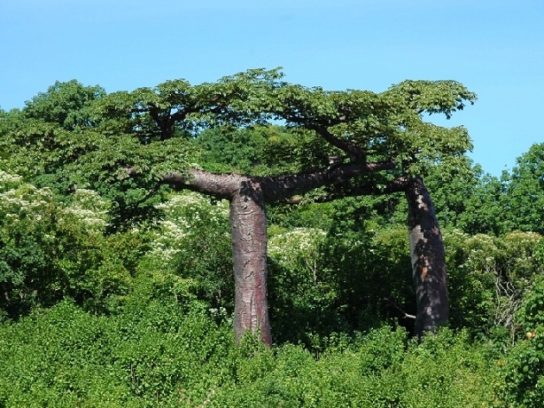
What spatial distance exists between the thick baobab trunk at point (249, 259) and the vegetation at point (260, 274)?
0.12ft

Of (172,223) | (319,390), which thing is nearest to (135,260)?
(172,223)

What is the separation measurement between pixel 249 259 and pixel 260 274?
0.34 meters

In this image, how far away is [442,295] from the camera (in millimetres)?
20266

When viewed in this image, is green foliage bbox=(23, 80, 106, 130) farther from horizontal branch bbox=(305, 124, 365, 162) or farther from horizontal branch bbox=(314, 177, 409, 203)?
horizontal branch bbox=(305, 124, 365, 162)

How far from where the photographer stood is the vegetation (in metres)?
14.0

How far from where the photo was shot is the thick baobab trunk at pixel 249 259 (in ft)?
60.0

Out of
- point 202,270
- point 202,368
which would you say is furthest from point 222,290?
point 202,368

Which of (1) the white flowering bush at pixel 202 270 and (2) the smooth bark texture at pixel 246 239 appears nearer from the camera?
(2) the smooth bark texture at pixel 246 239

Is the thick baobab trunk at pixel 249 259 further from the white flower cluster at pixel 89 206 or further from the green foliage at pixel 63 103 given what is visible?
the green foliage at pixel 63 103

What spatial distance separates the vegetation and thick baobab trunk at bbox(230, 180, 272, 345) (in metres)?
0.04

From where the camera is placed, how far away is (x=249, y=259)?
1831cm

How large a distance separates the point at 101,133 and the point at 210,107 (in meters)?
1.96

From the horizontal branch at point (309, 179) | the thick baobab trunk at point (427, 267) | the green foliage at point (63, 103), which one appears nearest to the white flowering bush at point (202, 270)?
the horizontal branch at point (309, 179)

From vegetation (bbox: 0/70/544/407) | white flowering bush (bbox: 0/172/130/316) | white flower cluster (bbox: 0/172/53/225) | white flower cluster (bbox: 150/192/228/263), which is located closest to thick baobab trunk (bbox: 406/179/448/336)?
vegetation (bbox: 0/70/544/407)
